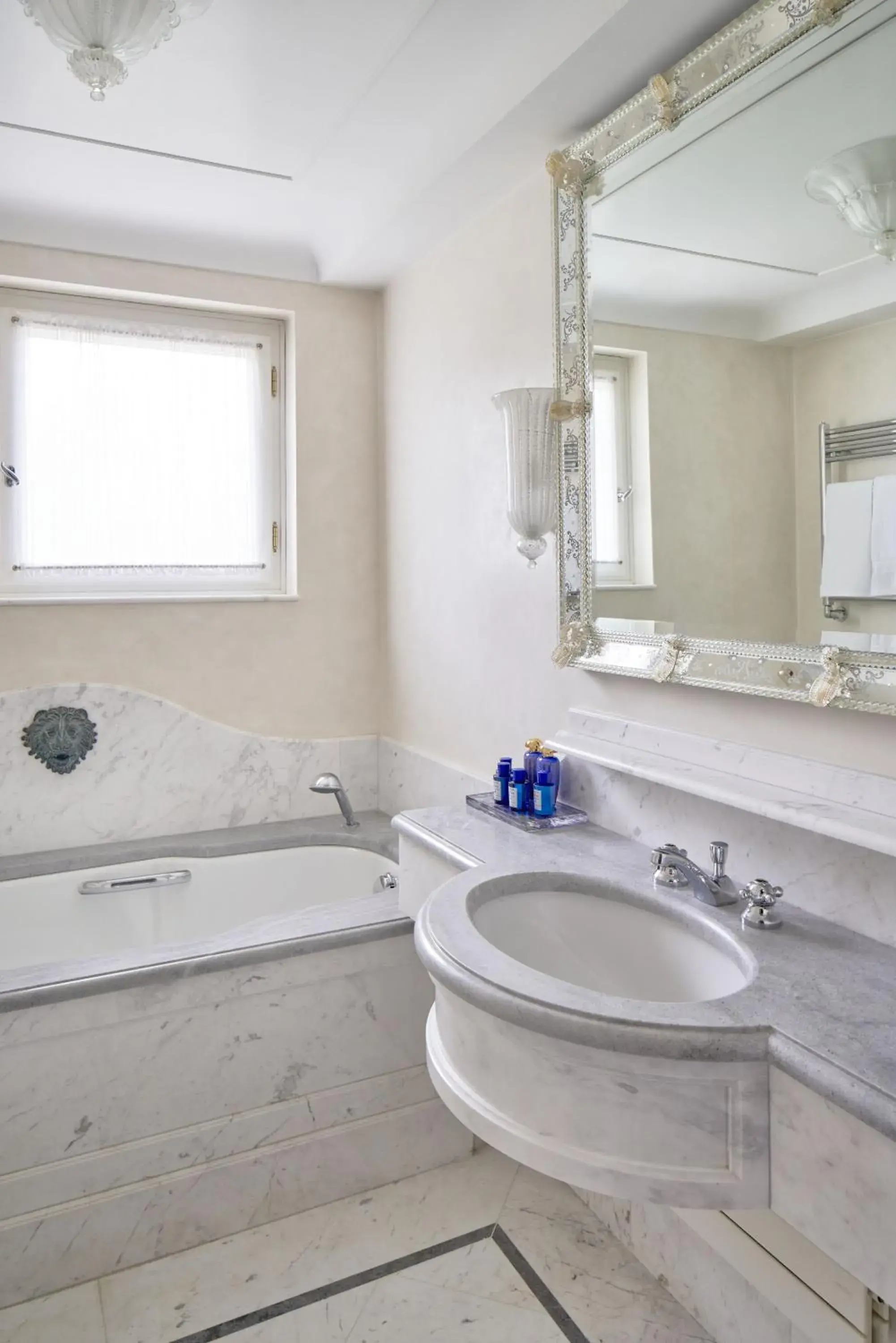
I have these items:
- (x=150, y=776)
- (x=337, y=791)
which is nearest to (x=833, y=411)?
(x=337, y=791)

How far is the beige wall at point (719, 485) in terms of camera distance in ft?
4.52

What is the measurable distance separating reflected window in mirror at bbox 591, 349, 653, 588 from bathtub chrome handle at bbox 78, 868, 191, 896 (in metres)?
1.53

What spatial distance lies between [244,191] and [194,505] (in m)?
0.91

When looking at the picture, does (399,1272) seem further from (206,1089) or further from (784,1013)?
(784,1013)

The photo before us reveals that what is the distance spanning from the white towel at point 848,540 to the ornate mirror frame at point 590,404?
0.31ft

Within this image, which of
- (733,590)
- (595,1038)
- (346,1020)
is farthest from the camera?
(346,1020)

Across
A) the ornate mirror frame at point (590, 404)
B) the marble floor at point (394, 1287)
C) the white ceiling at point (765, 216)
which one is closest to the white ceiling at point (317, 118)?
the ornate mirror frame at point (590, 404)

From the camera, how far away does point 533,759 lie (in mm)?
1928

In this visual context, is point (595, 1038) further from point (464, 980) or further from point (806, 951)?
point (806, 951)

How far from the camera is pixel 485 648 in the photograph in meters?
2.35

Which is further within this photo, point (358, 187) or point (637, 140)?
point (358, 187)

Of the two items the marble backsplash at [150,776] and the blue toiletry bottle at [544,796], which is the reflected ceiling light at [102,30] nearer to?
the blue toiletry bottle at [544,796]

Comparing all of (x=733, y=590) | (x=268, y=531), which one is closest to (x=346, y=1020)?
(x=733, y=590)

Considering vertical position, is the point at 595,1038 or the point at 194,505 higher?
the point at 194,505
